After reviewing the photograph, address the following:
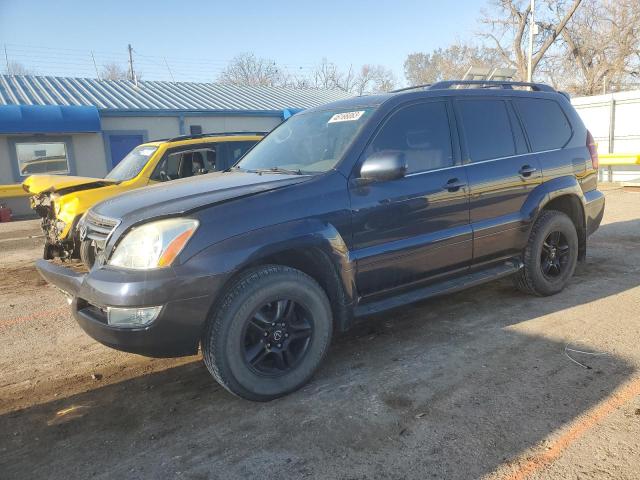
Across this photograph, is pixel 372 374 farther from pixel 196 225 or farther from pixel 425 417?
pixel 196 225

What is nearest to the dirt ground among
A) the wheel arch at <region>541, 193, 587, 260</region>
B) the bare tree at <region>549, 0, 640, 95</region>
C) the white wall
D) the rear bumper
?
the wheel arch at <region>541, 193, 587, 260</region>

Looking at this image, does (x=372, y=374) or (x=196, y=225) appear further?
(x=372, y=374)

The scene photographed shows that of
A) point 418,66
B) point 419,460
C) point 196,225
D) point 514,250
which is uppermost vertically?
point 418,66

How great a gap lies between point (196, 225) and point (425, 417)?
1.71 metres

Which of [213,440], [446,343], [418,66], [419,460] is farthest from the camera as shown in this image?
[418,66]

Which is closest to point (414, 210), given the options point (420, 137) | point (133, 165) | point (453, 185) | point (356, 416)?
point (453, 185)

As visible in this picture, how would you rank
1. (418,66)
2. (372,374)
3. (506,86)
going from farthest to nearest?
(418,66) → (506,86) → (372,374)

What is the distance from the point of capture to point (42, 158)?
14938 millimetres

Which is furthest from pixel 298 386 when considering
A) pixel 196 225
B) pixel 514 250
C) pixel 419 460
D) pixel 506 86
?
pixel 506 86

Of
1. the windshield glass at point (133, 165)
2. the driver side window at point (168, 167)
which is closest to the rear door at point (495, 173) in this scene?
the driver side window at point (168, 167)

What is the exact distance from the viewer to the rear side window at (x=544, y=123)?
456 centimetres

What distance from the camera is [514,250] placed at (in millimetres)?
4391

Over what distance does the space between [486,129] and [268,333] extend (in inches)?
104

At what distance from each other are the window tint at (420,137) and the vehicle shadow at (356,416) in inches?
55.7
